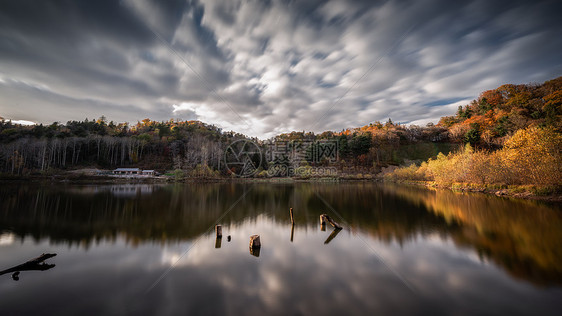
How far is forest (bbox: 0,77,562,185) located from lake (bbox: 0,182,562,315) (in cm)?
1730

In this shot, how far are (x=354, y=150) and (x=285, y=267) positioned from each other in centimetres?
6433

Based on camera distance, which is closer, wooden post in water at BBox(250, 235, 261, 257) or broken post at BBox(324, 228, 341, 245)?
wooden post in water at BBox(250, 235, 261, 257)

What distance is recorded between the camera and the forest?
105 ft

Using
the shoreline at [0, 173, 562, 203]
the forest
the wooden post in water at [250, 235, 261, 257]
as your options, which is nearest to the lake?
the wooden post in water at [250, 235, 261, 257]

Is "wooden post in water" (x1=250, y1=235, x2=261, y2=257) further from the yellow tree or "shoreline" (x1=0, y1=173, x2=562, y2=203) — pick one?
"shoreline" (x1=0, y1=173, x2=562, y2=203)

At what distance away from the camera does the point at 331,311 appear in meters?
4.29

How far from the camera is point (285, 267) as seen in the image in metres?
6.47

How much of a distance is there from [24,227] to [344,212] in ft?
59.6

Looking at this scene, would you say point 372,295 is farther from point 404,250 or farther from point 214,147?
point 214,147

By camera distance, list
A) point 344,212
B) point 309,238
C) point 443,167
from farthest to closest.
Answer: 1. point 443,167
2. point 344,212
3. point 309,238

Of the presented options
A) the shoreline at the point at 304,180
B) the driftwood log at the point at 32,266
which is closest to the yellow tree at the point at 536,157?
the shoreline at the point at 304,180

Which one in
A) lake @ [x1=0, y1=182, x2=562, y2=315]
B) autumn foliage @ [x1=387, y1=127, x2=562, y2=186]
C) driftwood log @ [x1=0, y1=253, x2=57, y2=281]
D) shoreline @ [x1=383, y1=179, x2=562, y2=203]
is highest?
autumn foliage @ [x1=387, y1=127, x2=562, y2=186]

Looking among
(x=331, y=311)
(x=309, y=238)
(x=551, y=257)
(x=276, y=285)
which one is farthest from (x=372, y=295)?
(x=551, y=257)

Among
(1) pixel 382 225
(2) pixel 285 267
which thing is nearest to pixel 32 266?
(2) pixel 285 267
